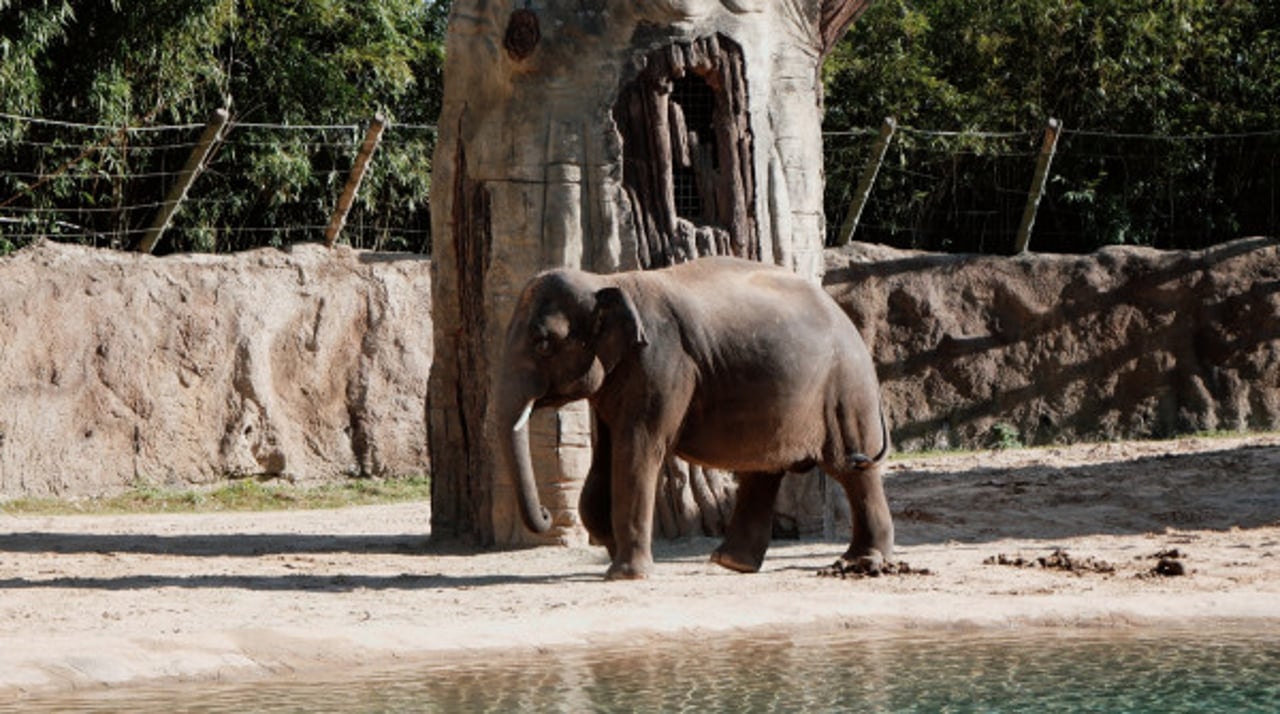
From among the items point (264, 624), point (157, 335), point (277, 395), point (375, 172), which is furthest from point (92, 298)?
point (264, 624)

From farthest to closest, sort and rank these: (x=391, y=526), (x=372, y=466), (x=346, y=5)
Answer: (x=346, y=5)
(x=372, y=466)
(x=391, y=526)

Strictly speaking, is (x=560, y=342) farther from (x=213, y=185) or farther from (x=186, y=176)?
(x=213, y=185)

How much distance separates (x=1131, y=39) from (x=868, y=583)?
11.7 meters

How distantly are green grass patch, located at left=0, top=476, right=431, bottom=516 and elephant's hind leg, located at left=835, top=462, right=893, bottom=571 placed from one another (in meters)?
5.20

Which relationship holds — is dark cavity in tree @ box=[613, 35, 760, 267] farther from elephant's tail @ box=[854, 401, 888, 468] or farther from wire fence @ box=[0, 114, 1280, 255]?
wire fence @ box=[0, 114, 1280, 255]

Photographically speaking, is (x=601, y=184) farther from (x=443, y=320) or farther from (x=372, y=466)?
(x=372, y=466)

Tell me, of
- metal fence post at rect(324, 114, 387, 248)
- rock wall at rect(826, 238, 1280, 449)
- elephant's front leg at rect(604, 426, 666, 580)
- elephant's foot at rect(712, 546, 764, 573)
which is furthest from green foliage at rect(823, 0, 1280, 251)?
elephant's front leg at rect(604, 426, 666, 580)

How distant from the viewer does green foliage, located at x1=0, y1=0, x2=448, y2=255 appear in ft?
50.7

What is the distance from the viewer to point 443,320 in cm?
1116

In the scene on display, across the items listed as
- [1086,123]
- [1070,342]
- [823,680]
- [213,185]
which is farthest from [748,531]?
[1086,123]

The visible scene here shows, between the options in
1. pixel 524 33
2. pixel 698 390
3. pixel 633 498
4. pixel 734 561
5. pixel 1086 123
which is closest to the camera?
pixel 633 498

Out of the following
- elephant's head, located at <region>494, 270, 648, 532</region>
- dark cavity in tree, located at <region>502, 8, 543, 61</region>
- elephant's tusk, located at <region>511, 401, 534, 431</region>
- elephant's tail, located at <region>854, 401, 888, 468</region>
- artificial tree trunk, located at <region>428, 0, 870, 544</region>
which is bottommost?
elephant's tail, located at <region>854, 401, 888, 468</region>

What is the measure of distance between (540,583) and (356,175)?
21.9 ft

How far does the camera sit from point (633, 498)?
30.0 ft
